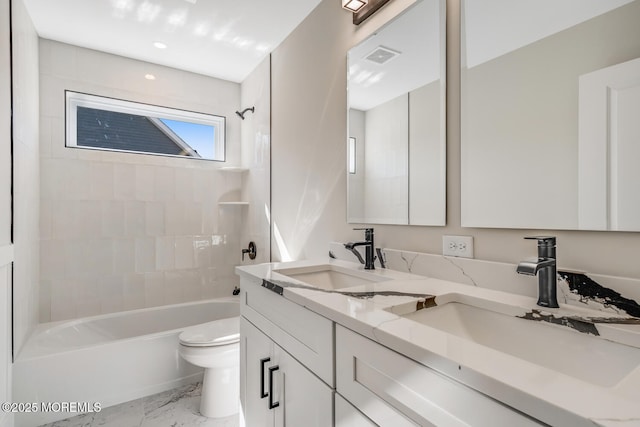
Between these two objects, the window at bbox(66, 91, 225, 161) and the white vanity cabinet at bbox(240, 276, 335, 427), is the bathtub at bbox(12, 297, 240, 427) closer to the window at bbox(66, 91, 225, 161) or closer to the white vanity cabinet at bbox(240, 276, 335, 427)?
the white vanity cabinet at bbox(240, 276, 335, 427)

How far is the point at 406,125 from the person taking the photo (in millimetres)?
1475

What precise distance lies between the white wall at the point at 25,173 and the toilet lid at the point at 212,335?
3.16ft

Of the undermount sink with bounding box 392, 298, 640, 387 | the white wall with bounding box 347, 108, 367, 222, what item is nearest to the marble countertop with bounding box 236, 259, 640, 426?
the undermount sink with bounding box 392, 298, 640, 387

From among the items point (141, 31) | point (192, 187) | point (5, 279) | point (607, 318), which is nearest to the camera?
point (607, 318)

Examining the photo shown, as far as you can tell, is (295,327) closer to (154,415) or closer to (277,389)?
(277,389)

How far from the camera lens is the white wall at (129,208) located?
8.04 feet

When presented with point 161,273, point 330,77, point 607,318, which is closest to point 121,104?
point 161,273

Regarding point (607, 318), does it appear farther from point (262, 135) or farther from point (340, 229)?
point (262, 135)

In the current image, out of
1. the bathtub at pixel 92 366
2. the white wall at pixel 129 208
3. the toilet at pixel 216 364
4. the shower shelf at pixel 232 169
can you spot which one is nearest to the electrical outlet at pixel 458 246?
the toilet at pixel 216 364

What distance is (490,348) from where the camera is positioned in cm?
69

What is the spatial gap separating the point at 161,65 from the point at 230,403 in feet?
9.13

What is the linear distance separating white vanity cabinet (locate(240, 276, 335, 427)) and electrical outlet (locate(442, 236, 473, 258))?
2.01 ft

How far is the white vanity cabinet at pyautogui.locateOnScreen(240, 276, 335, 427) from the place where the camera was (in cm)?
93

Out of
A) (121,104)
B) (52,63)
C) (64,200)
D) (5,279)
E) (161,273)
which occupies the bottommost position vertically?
(161,273)
